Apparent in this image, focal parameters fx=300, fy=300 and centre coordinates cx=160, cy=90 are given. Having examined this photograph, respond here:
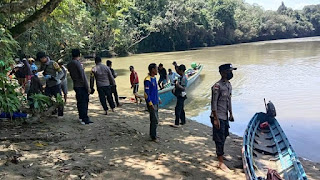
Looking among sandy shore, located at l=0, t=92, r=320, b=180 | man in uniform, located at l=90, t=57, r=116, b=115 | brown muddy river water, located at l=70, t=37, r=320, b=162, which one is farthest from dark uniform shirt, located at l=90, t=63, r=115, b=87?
brown muddy river water, located at l=70, t=37, r=320, b=162

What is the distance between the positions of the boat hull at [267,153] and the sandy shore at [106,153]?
361 mm

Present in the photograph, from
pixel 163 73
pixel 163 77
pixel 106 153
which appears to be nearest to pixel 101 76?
pixel 106 153

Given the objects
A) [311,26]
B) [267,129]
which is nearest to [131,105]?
[267,129]

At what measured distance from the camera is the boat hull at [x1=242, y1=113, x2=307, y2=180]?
4.83m

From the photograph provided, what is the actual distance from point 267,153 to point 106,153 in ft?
11.0

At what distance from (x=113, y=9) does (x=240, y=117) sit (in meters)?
5.96

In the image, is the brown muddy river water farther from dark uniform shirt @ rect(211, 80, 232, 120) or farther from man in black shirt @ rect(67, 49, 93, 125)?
man in black shirt @ rect(67, 49, 93, 125)

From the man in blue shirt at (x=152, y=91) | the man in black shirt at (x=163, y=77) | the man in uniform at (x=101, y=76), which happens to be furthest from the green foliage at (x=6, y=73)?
the man in black shirt at (x=163, y=77)

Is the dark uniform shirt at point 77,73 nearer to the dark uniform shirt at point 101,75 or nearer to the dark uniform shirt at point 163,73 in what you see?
the dark uniform shirt at point 101,75

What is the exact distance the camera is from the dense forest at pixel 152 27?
16.0m

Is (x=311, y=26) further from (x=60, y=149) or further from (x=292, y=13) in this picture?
(x=60, y=149)

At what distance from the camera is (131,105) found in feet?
35.4

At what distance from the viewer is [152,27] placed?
5000cm

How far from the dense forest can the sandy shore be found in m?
2.60
